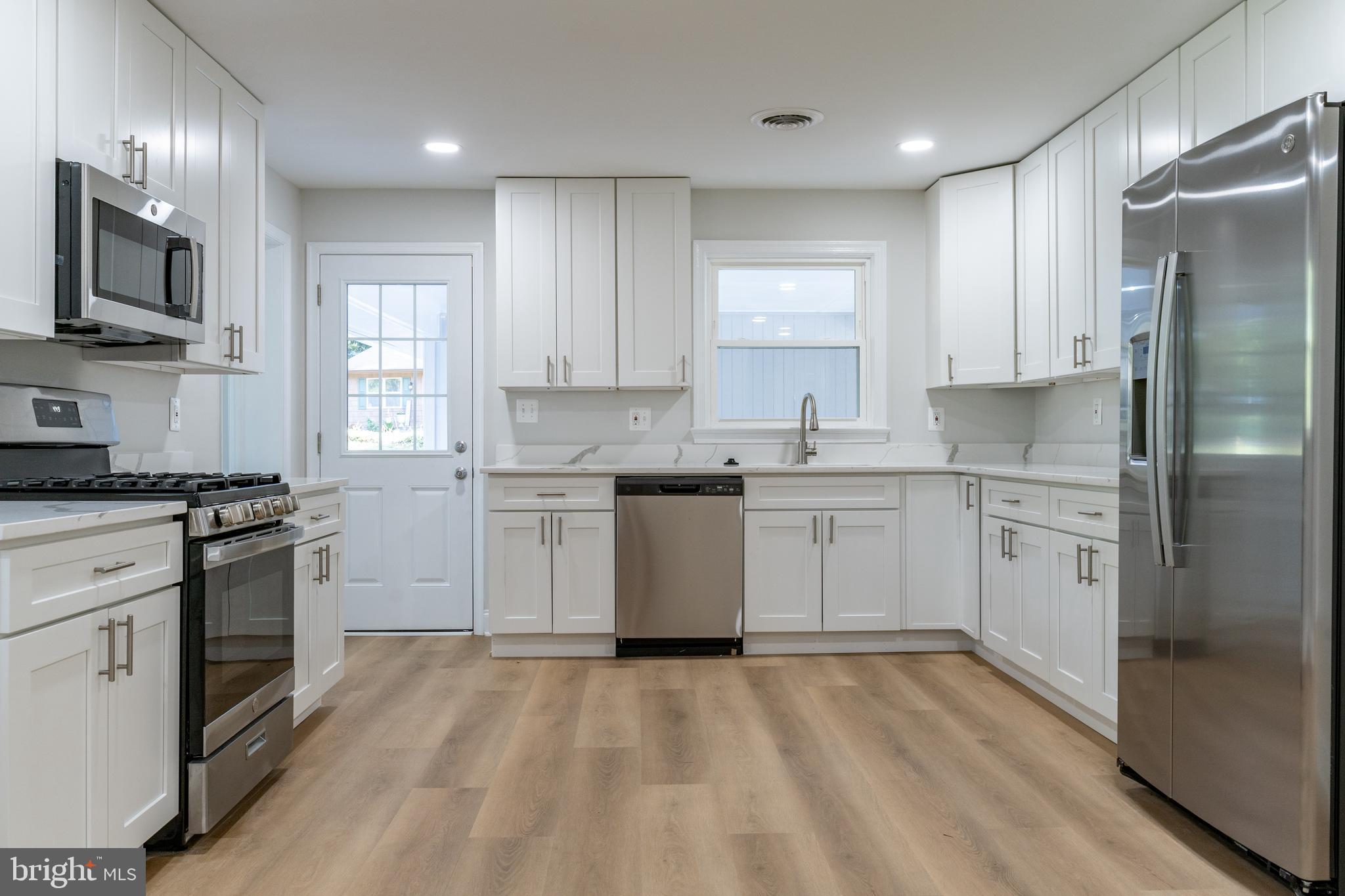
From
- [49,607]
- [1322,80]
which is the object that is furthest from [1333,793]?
[49,607]

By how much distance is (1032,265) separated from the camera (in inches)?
145

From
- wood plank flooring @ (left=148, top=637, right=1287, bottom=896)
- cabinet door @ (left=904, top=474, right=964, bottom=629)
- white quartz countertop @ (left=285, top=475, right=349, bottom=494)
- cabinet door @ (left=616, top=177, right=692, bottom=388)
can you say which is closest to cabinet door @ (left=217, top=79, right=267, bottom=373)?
white quartz countertop @ (left=285, top=475, right=349, bottom=494)

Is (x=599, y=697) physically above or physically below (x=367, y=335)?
below

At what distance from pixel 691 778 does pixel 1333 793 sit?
1527 millimetres

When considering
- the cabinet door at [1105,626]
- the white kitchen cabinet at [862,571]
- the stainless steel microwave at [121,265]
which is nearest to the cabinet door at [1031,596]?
the cabinet door at [1105,626]

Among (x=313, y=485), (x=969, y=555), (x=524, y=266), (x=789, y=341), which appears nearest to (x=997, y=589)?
(x=969, y=555)

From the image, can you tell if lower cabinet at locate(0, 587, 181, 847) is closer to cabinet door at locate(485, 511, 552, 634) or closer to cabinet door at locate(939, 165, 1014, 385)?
cabinet door at locate(485, 511, 552, 634)

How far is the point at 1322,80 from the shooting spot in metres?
2.09

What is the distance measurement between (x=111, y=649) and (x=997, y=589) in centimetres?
317

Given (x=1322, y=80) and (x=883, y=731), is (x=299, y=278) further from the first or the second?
(x=1322, y=80)

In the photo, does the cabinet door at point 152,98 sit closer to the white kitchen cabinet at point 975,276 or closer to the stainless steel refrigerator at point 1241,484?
Result: the stainless steel refrigerator at point 1241,484

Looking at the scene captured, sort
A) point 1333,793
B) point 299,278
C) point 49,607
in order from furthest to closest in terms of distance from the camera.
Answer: point 299,278, point 1333,793, point 49,607

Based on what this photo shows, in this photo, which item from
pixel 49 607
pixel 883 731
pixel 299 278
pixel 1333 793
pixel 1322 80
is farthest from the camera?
pixel 299 278

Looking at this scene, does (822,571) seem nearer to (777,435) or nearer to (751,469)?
(751,469)
